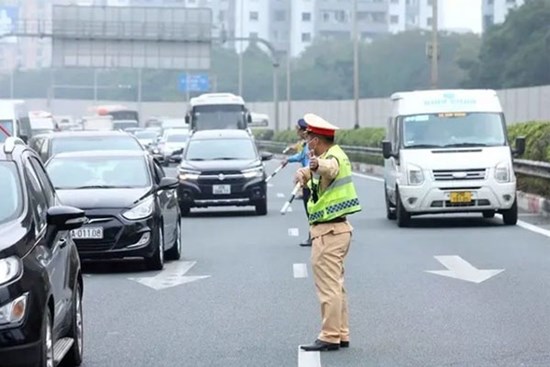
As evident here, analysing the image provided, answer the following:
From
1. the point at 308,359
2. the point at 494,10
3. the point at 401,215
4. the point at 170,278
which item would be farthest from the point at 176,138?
the point at 308,359

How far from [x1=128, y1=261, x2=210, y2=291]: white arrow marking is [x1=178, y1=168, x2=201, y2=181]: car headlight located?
11546 millimetres

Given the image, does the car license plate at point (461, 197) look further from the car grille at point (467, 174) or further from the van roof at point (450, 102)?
the van roof at point (450, 102)

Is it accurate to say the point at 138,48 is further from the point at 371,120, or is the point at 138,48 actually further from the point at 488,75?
the point at 488,75

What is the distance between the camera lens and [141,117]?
482 feet

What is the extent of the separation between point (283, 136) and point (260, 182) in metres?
54.5

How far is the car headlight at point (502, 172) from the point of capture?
2559 cm

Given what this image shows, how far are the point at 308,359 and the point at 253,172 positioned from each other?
19830 millimetres

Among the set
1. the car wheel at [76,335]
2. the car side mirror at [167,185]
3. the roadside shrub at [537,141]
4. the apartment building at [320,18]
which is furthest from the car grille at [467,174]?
the apartment building at [320,18]

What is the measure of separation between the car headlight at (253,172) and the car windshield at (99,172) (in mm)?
10851

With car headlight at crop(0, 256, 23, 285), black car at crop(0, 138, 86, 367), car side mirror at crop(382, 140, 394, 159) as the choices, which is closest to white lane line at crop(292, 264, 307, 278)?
black car at crop(0, 138, 86, 367)

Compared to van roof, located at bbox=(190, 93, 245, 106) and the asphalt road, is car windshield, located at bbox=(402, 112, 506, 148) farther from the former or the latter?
van roof, located at bbox=(190, 93, 245, 106)

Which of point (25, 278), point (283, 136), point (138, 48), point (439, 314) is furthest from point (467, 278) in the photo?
point (283, 136)

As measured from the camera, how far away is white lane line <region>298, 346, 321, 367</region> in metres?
11.1

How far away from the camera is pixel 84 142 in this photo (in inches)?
1161
